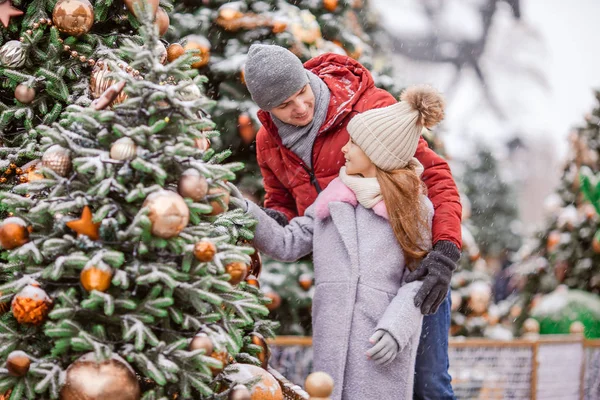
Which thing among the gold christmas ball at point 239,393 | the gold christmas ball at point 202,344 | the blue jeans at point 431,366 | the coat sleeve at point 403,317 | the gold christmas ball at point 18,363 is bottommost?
the blue jeans at point 431,366

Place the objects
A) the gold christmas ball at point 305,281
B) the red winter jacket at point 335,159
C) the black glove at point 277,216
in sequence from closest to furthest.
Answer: the red winter jacket at point 335,159
the black glove at point 277,216
the gold christmas ball at point 305,281

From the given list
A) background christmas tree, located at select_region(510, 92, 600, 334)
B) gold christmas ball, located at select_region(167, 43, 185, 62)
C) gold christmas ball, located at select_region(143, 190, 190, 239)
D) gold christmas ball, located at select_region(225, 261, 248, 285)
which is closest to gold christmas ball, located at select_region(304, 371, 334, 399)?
gold christmas ball, located at select_region(225, 261, 248, 285)

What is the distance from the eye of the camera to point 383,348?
197 centimetres

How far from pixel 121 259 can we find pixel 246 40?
2281 mm

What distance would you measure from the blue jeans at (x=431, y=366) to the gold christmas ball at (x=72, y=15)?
1.51m

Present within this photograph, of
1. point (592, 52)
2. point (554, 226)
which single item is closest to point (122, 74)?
point (554, 226)

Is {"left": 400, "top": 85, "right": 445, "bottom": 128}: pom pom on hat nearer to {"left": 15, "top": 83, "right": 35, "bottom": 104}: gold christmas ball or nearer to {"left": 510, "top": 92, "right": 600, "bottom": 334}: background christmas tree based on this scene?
{"left": 15, "top": 83, "right": 35, "bottom": 104}: gold christmas ball

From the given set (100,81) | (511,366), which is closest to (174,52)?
(100,81)

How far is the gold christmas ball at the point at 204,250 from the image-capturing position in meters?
1.51

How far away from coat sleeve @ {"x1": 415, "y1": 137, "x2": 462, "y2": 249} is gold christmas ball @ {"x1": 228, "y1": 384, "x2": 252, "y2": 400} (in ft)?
2.83

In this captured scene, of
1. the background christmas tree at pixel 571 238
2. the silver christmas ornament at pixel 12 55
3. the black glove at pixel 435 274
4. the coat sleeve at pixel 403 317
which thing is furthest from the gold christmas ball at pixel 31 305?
the background christmas tree at pixel 571 238

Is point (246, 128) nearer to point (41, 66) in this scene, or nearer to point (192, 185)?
point (41, 66)

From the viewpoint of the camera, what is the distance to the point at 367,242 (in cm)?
213

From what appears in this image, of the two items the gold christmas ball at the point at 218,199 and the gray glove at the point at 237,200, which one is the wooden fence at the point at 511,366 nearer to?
the gray glove at the point at 237,200
